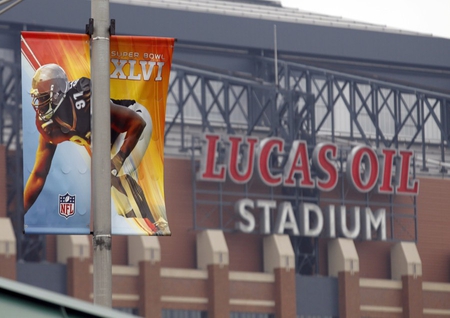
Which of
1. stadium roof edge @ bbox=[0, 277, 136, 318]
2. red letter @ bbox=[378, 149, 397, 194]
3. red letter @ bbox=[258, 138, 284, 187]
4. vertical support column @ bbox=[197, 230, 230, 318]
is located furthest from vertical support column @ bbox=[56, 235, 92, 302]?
stadium roof edge @ bbox=[0, 277, 136, 318]

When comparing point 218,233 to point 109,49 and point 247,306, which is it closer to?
point 247,306

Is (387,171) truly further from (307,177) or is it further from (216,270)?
(216,270)

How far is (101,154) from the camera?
15.7 meters

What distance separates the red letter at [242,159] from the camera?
205 feet

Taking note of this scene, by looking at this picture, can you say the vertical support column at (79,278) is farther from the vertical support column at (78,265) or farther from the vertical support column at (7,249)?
the vertical support column at (7,249)

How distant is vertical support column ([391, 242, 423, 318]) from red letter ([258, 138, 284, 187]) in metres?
8.11

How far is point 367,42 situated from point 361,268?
15.2 metres

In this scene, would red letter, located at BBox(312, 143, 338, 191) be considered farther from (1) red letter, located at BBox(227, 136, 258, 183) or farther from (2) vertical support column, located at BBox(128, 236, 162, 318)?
(2) vertical support column, located at BBox(128, 236, 162, 318)

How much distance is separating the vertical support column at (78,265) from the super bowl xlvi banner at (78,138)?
130ft

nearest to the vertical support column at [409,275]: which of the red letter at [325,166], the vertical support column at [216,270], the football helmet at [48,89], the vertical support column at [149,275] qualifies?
the red letter at [325,166]

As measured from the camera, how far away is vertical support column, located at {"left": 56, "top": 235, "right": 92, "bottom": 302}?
55.7 meters

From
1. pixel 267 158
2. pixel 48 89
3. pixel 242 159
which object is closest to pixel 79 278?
pixel 242 159

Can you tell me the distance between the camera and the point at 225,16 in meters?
70.2

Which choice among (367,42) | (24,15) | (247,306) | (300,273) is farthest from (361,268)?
(24,15)
